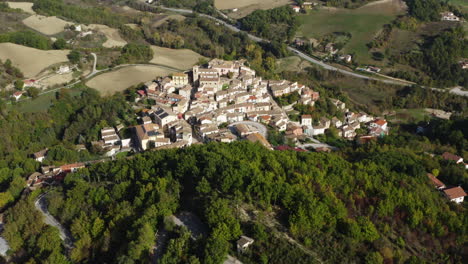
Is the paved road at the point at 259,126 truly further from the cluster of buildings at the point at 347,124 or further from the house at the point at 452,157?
the house at the point at 452,157

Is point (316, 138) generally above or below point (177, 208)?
below

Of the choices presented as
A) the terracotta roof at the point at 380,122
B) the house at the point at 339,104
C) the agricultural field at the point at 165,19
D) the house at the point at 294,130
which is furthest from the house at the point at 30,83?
the terracotta roof at the point at 380,122

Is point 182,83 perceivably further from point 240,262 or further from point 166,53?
point 240,262

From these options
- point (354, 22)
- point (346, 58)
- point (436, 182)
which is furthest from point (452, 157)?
point (354, 22)

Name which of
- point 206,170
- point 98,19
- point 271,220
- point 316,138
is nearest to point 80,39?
point 98,19

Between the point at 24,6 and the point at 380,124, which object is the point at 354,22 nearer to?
the point at 380,124

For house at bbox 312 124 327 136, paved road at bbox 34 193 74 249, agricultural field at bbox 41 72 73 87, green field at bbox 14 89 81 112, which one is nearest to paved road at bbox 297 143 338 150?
house at bbox 312 124 327 136
